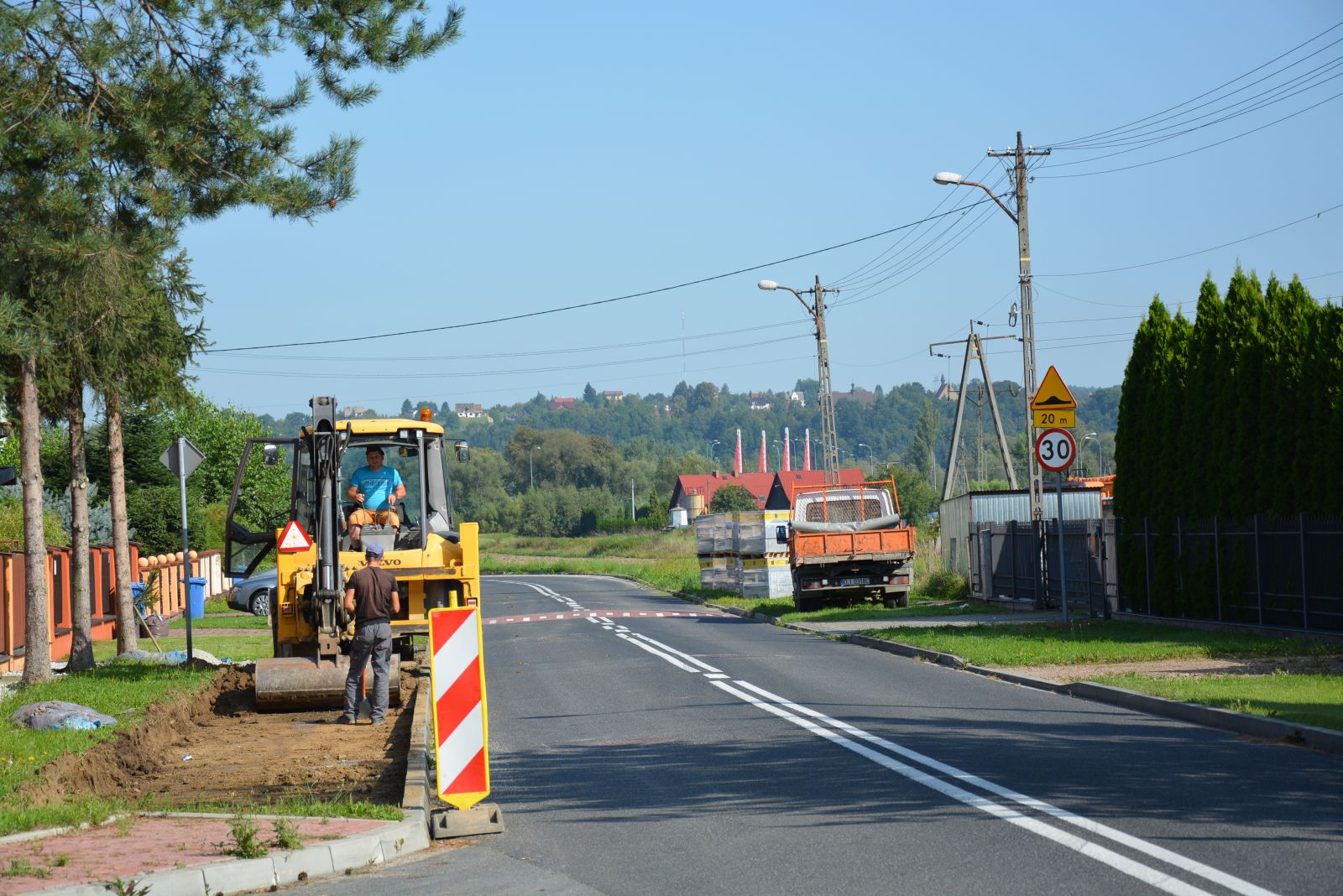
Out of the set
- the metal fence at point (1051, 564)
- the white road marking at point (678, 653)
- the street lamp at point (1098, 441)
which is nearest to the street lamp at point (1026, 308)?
the metal fence at point (1051, 564)

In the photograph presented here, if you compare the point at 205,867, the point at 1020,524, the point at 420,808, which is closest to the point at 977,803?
the point at 420,808

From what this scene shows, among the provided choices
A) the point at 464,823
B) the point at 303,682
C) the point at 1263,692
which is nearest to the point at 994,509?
the point at 1263,692

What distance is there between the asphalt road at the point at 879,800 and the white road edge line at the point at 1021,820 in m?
0.02

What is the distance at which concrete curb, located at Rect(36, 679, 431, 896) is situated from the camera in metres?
6.95

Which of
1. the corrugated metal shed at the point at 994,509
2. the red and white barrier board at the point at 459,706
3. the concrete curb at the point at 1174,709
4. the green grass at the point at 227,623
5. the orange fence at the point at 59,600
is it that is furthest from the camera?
the corrugated metal shed at the point at 994,509

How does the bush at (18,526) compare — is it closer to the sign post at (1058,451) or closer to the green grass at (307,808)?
the sign post at (1058,451)

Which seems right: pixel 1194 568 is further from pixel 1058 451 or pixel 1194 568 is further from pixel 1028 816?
pixel 1028 816

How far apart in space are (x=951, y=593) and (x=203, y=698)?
2171 centimetres

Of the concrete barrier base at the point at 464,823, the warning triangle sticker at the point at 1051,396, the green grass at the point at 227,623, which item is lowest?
the green grass at the point at 227,623

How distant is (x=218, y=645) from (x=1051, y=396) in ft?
50.0

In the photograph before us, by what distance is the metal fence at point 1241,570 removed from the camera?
18562 mm

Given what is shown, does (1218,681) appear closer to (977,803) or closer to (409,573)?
(977,803)

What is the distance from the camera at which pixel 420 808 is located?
864cm

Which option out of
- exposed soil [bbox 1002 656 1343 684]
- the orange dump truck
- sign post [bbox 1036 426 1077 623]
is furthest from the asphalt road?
the orange dump truck
